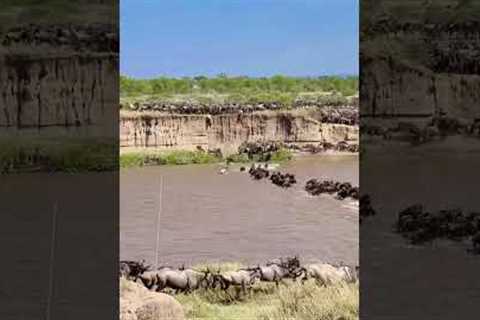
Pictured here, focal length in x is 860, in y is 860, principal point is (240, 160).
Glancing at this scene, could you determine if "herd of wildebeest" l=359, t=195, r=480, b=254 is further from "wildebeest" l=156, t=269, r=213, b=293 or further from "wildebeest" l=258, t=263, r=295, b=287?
"wildebeest" l=156, t=269, r=213, b=293

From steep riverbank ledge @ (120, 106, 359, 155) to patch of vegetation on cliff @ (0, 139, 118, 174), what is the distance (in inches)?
66.9

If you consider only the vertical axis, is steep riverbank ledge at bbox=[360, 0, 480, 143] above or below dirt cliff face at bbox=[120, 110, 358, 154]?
above

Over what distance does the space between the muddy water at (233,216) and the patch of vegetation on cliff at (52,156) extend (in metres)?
0.59

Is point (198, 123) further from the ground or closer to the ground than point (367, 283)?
further from the ground

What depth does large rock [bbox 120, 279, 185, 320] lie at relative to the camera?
3.36m

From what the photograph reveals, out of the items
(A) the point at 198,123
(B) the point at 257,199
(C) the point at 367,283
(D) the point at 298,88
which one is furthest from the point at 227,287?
(D) the point at 298,88

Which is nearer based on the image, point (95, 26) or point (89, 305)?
point (89, 305)

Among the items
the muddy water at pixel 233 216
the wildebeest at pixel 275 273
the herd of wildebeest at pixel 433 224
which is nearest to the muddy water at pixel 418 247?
the herd of wildebeest at pixel 433 224

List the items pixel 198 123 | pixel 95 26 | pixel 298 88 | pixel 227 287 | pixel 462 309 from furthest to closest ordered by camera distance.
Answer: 1. pixel 298 88
2. pixel 198 123
3. pixel 95 26
4. pixel 227 287
5. pixel 462 309

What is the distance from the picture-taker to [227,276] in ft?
15.1

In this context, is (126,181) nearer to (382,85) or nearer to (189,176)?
(189,176)

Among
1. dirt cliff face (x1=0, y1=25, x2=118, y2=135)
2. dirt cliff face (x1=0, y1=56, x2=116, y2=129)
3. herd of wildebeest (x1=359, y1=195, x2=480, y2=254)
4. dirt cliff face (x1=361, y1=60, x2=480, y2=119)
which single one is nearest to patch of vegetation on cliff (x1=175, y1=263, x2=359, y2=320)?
herd of wildebeest (x1=359, y1=195, x2=480, y2=254)

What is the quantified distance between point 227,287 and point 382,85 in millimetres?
1638

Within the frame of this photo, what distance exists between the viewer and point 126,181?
7.19 m
